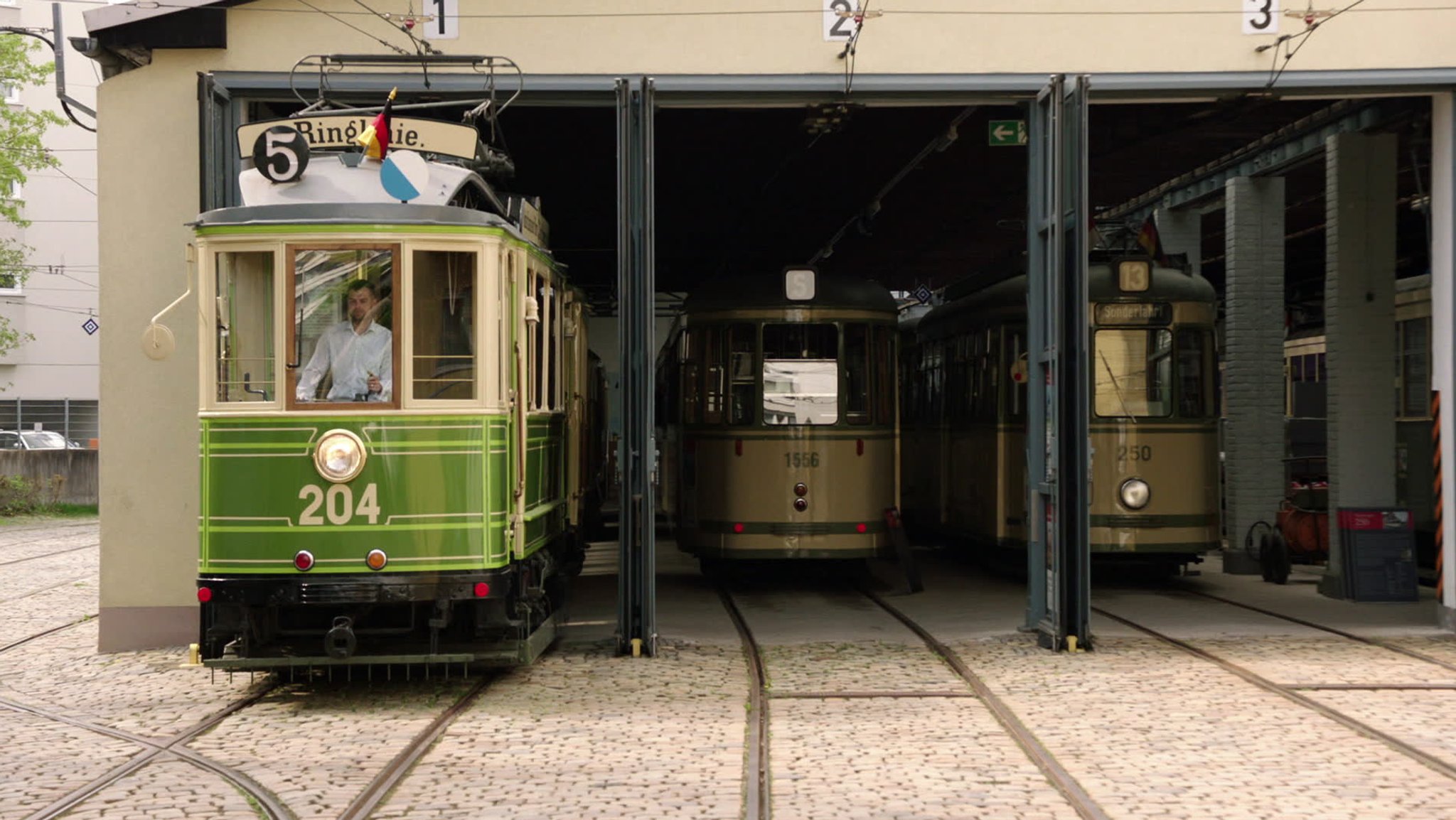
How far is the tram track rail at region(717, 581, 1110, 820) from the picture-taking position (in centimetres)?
651

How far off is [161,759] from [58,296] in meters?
35.0

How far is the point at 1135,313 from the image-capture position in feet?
45.9

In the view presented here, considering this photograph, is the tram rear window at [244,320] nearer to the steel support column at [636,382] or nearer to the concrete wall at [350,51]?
the steel support column at [636,382]

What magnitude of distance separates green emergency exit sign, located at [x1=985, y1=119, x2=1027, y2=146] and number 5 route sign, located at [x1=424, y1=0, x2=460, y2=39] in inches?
163

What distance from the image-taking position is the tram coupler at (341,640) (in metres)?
8.54

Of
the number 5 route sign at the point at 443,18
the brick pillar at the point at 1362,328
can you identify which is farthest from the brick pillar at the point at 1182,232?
the number 5 route sign at the point at 443,18

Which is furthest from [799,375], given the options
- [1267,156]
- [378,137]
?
[378,137]

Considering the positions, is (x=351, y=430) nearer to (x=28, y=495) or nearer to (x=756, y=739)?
(x=756, y=739)

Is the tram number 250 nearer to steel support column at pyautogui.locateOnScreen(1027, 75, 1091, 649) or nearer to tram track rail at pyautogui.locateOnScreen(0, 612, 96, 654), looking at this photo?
tram track rail at pyautogui.locateOnScreen(0, 612, 96, 654)

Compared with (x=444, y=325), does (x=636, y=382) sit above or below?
below

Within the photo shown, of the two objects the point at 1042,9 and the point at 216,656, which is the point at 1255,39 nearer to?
the point at 1042,9

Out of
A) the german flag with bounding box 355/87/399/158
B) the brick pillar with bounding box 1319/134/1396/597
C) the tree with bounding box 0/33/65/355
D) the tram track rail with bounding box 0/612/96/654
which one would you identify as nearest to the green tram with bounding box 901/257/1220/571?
the brick pillar with bounding box 1319/134/1396/597

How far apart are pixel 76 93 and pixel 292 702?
34296 millimetres

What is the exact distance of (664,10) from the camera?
11.0 m
